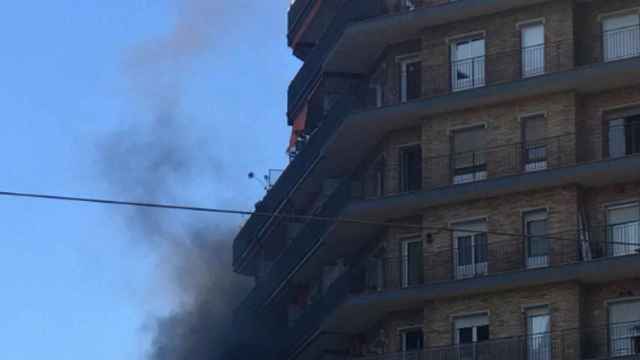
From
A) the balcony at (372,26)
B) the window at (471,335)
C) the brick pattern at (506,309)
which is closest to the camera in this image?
the brick pattern at (506,309)

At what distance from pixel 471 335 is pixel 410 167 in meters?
6.89

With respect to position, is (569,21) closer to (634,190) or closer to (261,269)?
(634,190)

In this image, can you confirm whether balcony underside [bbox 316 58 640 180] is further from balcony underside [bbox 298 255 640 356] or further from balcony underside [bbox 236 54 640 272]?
balcony underside [bbox 298 255 640 356]

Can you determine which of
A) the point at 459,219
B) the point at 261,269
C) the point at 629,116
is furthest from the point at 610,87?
the point at 261,269

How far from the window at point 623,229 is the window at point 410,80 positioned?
8.80 metres

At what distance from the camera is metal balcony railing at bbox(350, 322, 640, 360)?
73188 mm

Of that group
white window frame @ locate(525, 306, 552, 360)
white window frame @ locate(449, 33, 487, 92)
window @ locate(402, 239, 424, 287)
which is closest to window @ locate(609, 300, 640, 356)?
white window frame @ locate(525, 306, 552, 360)

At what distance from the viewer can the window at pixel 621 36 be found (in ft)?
249

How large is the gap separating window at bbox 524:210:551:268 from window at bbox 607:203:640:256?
192cm

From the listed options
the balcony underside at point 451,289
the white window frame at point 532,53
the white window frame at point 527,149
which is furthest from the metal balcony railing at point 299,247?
the white window frame at point 532,53

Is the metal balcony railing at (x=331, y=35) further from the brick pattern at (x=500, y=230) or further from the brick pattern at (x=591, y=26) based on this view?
the brick pattern at (x=591, y=26)

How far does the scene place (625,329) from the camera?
73438 mm

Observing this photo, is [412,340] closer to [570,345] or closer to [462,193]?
[462,193]

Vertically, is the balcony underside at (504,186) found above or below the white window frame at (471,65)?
below
